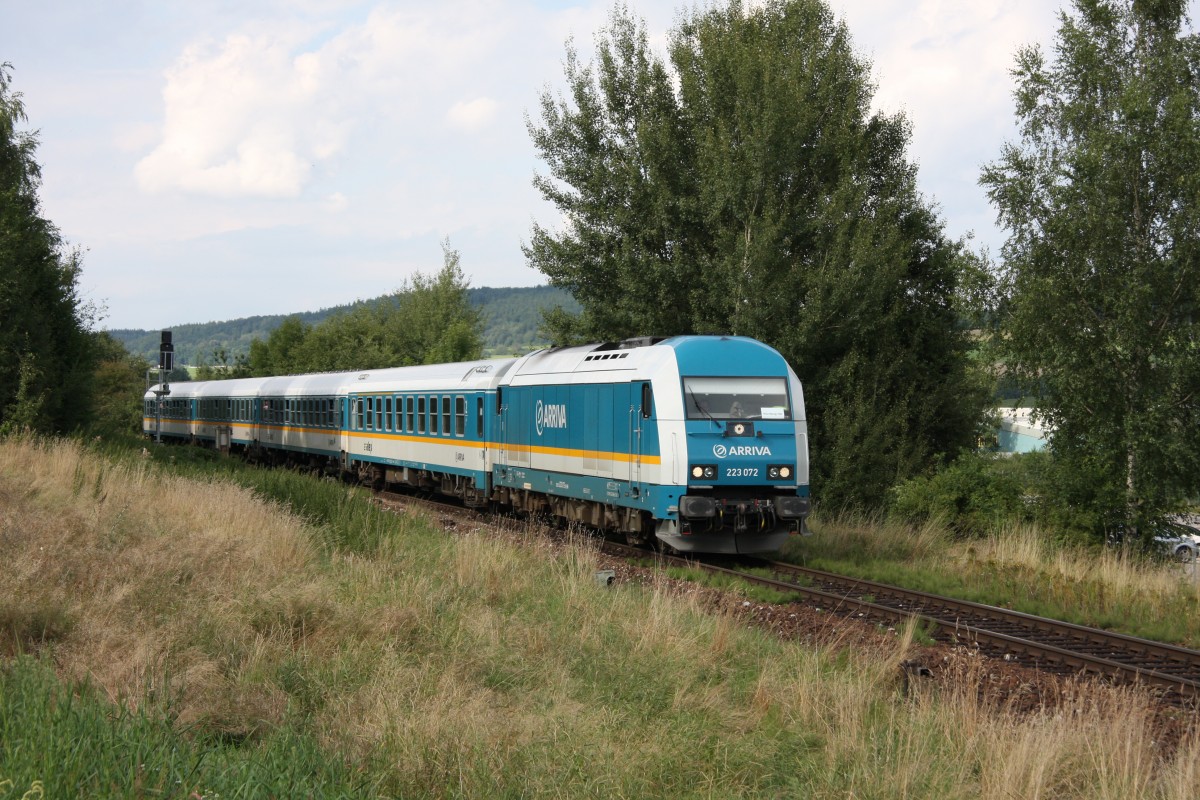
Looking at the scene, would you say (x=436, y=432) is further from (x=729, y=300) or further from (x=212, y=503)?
(x=212, y=503)

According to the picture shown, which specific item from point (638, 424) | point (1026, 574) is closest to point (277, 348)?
point (638, 424)

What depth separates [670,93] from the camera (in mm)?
32156

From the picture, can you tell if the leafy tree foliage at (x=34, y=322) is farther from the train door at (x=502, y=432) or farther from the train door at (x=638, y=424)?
the train door at (x=638, y=424)

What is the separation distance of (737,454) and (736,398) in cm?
87

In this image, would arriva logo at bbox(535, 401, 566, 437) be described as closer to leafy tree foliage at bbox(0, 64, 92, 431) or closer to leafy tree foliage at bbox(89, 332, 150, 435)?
leafy tree foliage at bbox(0, 64, 92, 431)

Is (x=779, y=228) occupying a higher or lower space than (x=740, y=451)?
higher

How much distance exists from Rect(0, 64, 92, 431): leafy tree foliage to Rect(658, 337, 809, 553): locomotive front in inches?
705

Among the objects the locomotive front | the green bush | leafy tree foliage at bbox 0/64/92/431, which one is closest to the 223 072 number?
the locomotive front

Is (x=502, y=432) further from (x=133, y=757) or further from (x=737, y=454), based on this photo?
(x=133, y=757)

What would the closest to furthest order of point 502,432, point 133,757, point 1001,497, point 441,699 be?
point 133,757, point 441,699, point 502,432, point 1001,497

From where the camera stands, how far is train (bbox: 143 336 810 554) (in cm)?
1537

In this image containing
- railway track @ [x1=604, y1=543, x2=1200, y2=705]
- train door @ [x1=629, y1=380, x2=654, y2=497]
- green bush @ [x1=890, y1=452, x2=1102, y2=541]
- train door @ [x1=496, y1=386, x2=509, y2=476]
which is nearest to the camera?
railway track @ [x1=604, y1=543, x2=1200, y2=705]

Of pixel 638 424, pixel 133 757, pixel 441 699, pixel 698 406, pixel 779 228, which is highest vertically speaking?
pixel 779 228

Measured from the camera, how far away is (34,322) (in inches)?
1119
